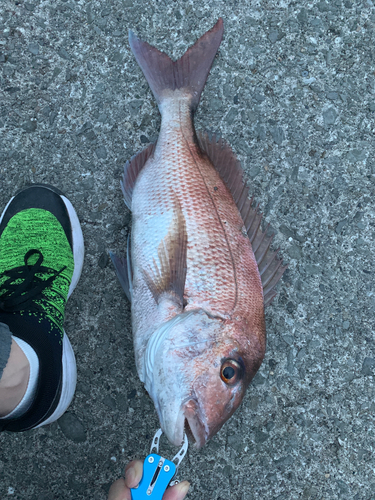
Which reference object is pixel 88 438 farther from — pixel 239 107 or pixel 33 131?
pixel 239 107

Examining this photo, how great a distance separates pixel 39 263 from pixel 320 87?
1791 mm

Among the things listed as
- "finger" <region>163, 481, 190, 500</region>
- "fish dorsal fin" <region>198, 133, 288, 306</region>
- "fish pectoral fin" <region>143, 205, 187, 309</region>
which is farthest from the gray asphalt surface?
"finger" <region>163, 481, 190, 500</region>

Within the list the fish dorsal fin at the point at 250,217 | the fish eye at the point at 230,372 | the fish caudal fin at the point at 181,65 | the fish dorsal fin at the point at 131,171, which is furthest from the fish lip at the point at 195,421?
the fish caudal fin at the point at 181,65

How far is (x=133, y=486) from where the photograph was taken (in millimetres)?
1288

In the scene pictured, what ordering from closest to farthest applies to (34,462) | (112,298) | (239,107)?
(34,462) → (112,298) → (239,107)

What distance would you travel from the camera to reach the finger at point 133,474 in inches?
50.3

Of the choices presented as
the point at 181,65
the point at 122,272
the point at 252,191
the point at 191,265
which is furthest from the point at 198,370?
the point at 181,65

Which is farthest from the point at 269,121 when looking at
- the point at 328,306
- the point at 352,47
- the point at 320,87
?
the point at 328,306

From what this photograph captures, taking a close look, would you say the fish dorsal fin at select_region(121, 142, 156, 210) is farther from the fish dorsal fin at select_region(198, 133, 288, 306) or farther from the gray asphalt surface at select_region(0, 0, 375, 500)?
the fish dorsal fin at select_region(198, 133, 288, 306)

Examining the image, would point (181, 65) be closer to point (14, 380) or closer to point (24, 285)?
point (24, 285)

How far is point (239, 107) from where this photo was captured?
201cm

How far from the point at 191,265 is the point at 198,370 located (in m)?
0.42

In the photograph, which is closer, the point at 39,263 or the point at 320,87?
the point at 39,263

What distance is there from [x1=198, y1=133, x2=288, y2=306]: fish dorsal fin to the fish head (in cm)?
30
